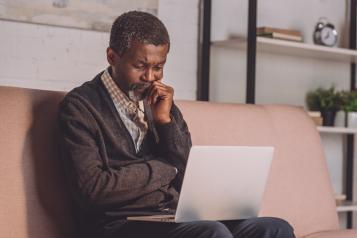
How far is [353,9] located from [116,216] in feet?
9.87

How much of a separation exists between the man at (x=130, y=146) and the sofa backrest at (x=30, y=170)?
0.08 m

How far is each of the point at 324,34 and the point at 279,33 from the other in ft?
1.50

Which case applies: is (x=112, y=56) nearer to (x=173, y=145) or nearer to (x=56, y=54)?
(x=173, y=145)

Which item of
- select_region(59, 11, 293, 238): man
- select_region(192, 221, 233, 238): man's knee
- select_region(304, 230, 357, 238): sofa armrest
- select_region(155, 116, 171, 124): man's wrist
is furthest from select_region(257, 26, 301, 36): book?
select_region(192, 221, 233, 238): man's knee

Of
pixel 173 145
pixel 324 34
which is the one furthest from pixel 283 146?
pixel 324 34

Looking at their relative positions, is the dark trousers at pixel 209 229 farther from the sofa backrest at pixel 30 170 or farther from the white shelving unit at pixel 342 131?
the white shelving unit at pixel 342 131

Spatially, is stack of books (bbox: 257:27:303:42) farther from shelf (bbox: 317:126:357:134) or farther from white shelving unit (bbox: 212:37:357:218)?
shelf (bbox: 317:126:357:134)

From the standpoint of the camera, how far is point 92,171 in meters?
1.94

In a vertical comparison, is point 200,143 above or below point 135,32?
below

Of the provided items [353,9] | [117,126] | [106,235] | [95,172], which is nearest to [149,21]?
[117,126]

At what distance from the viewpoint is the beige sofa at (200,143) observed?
204 cm

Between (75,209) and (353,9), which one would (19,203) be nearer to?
(75,209)

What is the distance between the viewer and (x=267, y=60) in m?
4.17

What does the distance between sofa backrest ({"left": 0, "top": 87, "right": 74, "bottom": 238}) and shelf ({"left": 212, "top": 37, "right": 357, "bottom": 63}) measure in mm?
1836
